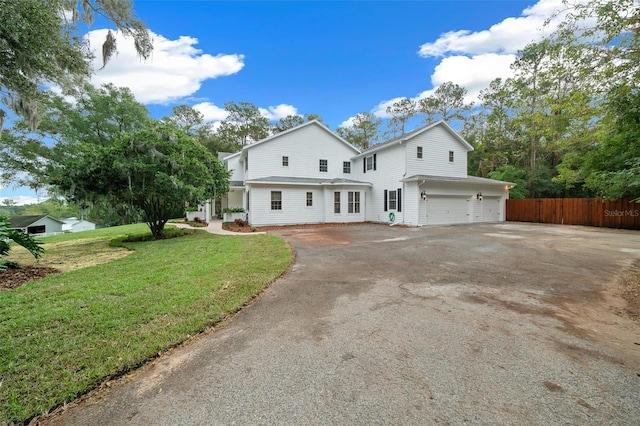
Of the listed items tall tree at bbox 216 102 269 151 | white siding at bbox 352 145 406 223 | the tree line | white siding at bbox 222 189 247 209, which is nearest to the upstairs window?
white siding at bbox 352 145 406 223

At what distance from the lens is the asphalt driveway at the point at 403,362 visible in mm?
1904

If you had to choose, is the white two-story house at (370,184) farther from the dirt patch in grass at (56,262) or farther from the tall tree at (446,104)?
the tall tree at (446,104)

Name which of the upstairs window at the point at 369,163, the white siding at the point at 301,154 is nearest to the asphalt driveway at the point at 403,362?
the white siding at the point at 301,154

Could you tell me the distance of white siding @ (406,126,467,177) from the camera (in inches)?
632

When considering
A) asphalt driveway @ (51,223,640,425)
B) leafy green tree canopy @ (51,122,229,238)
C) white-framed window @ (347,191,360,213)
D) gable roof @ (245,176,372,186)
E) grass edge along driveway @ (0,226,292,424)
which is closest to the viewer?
asphalt driveway @ (51,223,640,425)

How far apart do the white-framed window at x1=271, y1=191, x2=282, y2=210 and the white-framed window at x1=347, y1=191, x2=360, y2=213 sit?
4.60m

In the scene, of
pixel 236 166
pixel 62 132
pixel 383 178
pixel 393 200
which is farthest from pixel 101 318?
pixel 62 132

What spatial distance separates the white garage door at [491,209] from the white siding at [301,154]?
9791 mm

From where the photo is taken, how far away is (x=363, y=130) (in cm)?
3356

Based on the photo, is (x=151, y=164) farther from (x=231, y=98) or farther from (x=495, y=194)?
(x=231, y=98)

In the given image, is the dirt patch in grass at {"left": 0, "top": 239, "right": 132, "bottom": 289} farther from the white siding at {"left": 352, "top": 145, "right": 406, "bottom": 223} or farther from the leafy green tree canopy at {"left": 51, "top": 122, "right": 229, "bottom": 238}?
the white siding at {"left": 352, "top": 145, "right": 406, "bottom": 223}

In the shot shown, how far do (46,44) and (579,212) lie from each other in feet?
78.5

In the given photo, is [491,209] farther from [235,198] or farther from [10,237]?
[10,237]

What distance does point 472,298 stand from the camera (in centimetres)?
420
